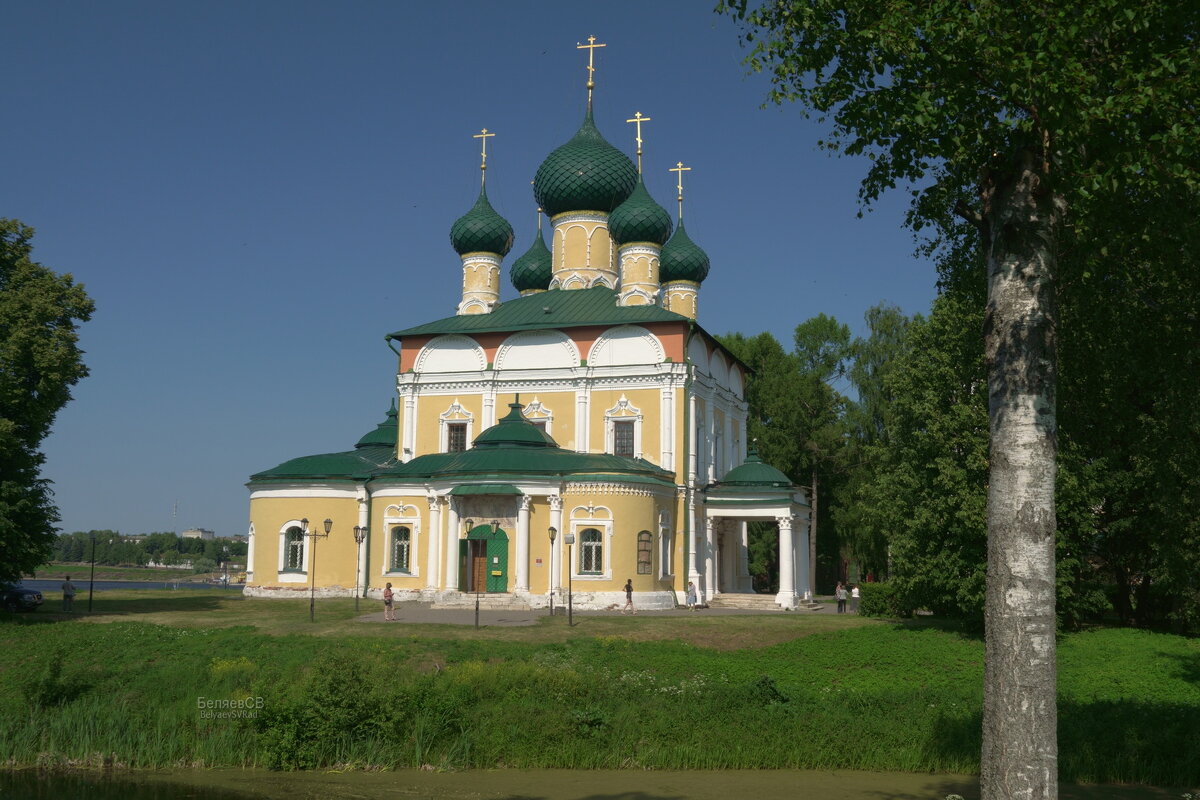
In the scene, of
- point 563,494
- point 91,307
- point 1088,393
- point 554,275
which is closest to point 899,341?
point 554,275

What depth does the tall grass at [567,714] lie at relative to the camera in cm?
1280

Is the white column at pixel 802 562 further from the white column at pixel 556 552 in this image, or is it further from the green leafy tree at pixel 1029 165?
the green leafy tree at pixel 1029 165

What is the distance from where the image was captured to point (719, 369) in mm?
34562

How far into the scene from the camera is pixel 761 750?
13016 mm

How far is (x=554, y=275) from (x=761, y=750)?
81.8ft

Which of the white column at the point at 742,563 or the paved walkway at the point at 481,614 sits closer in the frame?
the paved walkway at the point at 481,614

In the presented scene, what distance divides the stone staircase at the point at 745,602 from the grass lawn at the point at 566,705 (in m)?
11.5

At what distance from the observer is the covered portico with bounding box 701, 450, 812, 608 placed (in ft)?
101

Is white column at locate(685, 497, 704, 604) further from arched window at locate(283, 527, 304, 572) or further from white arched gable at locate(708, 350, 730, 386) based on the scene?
arched window at locate(283, 527, 304, 572)

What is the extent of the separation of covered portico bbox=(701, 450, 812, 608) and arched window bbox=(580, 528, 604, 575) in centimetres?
519

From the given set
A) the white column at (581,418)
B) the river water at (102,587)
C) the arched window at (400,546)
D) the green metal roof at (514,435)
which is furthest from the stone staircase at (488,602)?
the river water at (102,587)

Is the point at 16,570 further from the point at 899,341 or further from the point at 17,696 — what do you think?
the point at 899,341

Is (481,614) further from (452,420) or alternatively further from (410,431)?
(410,431)

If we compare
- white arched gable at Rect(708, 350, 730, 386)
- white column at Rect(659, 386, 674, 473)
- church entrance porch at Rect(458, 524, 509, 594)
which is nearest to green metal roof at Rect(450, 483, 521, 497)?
church entrance porch at Rect(458, 524, 509, 594)
